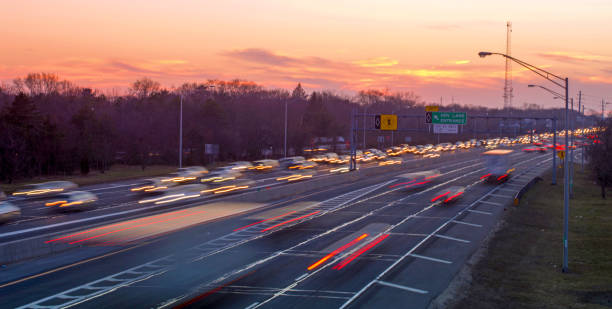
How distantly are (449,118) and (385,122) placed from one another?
829cm

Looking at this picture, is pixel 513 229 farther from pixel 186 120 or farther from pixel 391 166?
pixel 186 120

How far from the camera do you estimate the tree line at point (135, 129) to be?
6444 centimetres

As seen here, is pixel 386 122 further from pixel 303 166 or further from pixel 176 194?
pixel 176 194

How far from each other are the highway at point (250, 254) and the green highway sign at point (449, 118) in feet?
65.4

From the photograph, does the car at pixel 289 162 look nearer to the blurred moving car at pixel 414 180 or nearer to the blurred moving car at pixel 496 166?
the blurred moving car at pixel 414 180

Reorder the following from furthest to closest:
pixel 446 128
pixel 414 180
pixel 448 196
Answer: pixel 446 128
pixel 414 180
pixel 448 196

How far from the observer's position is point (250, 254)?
76.8 ft

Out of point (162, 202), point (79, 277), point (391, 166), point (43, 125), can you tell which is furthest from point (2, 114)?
point (79, 277)

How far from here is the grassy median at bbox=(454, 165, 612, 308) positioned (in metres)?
17.6

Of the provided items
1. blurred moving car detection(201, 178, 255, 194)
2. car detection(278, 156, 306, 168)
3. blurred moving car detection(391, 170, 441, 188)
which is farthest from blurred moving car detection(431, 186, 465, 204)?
car detection(278, 156, 306, 168)

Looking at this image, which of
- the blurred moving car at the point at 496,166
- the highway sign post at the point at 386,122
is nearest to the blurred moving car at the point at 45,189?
the highway sign post at the point at 386,122

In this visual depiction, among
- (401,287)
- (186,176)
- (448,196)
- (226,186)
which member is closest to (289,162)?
(186,176)

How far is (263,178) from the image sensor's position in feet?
203

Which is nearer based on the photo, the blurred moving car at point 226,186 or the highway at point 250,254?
the highway at point 250,254
